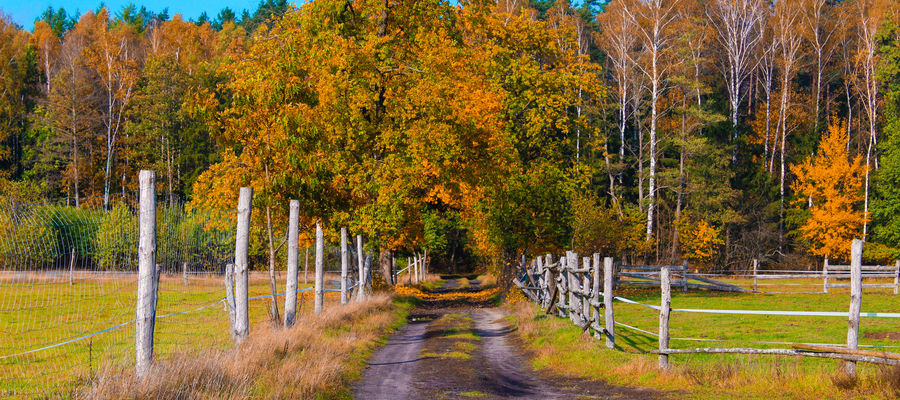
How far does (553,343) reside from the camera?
585 inches

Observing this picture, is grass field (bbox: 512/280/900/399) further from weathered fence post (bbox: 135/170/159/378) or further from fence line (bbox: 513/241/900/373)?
weathered fence post (bbox: 135/170/159/378)

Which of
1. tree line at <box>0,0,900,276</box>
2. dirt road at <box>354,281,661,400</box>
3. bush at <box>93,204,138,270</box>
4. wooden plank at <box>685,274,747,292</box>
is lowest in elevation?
A: wooden plank at <box>685,274,747,292</box>

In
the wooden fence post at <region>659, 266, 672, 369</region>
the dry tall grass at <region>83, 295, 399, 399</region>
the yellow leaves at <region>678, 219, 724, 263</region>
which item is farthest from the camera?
the yellow leaves at <region>678, 219, 724, 263</region>

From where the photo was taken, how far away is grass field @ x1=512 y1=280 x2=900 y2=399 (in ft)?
29.8

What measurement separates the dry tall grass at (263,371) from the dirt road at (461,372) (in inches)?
19.4

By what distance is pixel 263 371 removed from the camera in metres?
9.30

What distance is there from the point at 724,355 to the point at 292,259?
26.7 ft

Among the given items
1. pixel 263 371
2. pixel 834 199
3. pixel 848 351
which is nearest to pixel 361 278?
pixel 263 371

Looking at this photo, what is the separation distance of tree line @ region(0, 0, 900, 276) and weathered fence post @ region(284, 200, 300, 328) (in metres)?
0.41

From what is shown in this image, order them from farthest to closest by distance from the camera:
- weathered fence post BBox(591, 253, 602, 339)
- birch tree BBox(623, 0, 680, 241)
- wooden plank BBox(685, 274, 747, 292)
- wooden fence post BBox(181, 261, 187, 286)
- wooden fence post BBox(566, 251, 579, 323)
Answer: birch tree BBox(623, 0, 680, 241) < wooden plank BBox(685, 274, 747, 292) < wooden fence post BBox(566, 251, 579, 323) < weathered fence post BBox(591, 253, 602, 339) < wooden fence post BBox(181, 261, 187, 286)

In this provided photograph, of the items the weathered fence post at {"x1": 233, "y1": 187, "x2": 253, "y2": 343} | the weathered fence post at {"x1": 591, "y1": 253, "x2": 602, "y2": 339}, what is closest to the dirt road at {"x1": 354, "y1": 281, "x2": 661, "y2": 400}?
the weathered fence post at {"x1": 591, "y1": 253, "x2": 602, "y2": 339}

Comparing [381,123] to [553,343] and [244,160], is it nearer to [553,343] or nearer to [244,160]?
[244,160]

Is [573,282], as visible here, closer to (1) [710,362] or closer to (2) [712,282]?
(1) [710,362]

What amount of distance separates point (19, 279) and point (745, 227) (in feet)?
181
